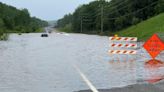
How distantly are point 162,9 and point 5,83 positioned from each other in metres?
114

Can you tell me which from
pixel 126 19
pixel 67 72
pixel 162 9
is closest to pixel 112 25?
pixel 126 19

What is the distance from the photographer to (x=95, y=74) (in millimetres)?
20172

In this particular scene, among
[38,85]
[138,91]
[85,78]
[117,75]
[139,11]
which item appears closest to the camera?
[138,91]

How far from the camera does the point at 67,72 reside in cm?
2097

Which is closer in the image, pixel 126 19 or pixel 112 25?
pixel 126 19

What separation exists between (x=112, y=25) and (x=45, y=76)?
145 metres

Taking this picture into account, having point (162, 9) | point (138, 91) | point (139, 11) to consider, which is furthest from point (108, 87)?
point (139, 11)

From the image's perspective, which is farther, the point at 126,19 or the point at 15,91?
the point at 126,19

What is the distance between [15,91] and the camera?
14.5 meters

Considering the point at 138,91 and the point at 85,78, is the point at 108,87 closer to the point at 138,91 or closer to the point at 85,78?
the point at 138,91

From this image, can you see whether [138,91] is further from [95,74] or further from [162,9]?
[162,9]

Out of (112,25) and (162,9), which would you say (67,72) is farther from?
(112,25)

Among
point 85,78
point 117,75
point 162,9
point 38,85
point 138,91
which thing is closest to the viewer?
point 138,91

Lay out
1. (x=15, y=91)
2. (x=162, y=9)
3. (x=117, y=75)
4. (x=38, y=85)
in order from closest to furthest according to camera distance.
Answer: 1. (x=15, y=91)
2. (x=38, y=85)
3. (x=117, y=75)
4. (x=162, y=9)
